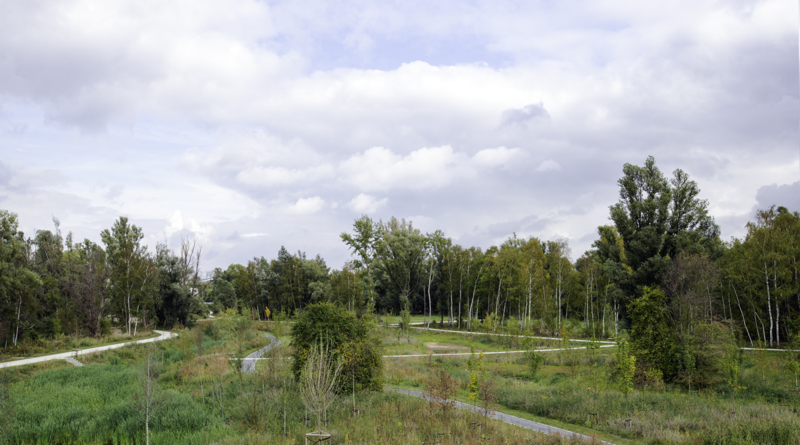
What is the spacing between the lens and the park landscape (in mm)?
13688

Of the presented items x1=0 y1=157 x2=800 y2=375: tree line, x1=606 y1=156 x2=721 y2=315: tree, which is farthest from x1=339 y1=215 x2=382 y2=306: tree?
x1=606 y1=156 x2=721 y2=315: tree

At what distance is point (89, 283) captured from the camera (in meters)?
37.2

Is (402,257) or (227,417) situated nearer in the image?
(227,417)

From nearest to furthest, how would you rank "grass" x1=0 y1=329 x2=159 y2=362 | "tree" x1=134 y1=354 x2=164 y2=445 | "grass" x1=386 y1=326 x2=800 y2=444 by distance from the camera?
"grass" x1=386 y1=326 x2=800 y2=444 < "tree" x1=134 y1=354 x2=164 y2=445 < "grass" x1=0 y1=329 x2=159 y2=362

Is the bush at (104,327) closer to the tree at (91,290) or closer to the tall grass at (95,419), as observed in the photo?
the tree at (91,290)

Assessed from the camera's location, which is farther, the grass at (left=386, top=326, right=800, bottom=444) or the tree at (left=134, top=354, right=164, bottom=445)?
the tree at (left=134, top=354, right=164, bottom=445)

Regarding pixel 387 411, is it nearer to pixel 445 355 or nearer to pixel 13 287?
pixel 445 355

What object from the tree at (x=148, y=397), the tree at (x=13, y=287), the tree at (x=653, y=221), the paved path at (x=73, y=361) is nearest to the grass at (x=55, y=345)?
the tree at (x=13, y=287)

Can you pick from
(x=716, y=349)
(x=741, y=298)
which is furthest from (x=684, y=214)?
(x=716, y=349)

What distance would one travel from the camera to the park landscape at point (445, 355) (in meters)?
13.7

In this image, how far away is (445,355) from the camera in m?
32.9

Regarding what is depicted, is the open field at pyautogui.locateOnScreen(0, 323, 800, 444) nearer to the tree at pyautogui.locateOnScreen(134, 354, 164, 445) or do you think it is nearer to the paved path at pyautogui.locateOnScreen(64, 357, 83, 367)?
the tree at pyautogui.locateOnScreen(134, 354, 164, 445)

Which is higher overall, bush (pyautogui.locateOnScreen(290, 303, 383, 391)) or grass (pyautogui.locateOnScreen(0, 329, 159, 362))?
bush (pyautogui.locateOnScreen(290, 303, 383, 391))

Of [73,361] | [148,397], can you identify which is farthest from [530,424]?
[73,361]
